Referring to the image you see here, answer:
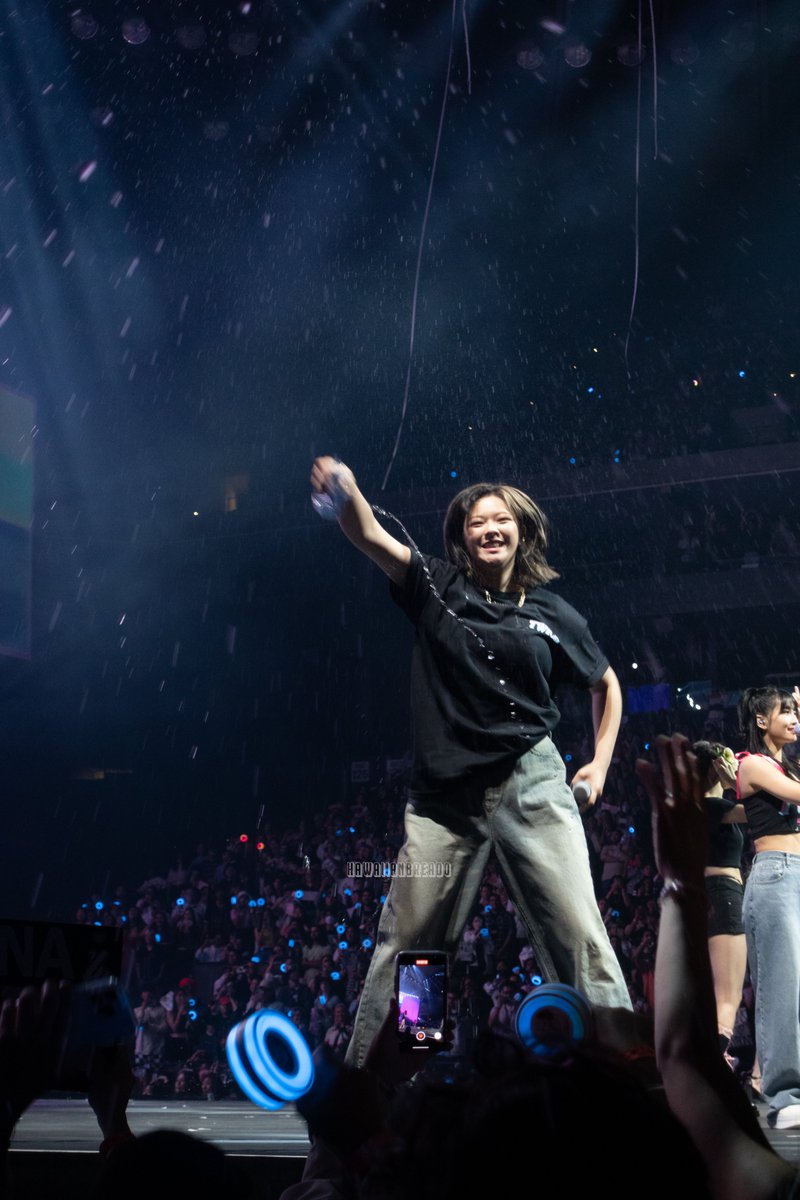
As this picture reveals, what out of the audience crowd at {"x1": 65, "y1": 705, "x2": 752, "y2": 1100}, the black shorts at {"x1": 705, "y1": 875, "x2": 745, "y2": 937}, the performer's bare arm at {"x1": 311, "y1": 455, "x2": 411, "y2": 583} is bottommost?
the audience crowd at {"x1": 65, "y1": 705, "x2": 752, "y2": 1100}

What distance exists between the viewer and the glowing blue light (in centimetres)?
170

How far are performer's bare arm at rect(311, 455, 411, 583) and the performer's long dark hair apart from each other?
173cm

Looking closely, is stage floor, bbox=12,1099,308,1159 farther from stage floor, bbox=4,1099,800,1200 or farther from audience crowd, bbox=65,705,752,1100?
audience crowd, bbox=65,705,752,1100

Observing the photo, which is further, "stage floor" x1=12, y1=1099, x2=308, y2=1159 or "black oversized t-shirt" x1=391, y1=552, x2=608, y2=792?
"black oversized t-shirt" x1=391, y1=552, x2=608, y2=792

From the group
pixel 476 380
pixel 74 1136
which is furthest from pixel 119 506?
pixel 74 1136

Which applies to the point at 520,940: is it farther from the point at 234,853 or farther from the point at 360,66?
the point at 360,66

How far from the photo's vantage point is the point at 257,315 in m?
10.3

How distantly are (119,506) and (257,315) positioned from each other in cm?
350

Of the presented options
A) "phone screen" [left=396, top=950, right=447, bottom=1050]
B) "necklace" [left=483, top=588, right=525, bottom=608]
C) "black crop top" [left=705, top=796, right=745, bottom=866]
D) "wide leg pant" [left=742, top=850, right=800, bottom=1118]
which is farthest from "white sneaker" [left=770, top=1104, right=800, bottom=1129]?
"necklace" [left=483, top=588, right=525, bottom=608]

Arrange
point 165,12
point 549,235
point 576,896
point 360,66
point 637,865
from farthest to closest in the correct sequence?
1. point 549,235
2. point 637,865
3. point 360,66
4. point 165,12
5. point 576,896

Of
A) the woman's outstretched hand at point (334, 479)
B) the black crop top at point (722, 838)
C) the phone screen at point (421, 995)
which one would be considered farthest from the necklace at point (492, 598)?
the black crop top at point (722, 838)

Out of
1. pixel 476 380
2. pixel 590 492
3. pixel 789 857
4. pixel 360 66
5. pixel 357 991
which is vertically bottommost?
pixel 357 991

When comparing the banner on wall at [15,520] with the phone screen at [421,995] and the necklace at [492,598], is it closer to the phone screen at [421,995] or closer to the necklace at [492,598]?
the necklace at [492,598]

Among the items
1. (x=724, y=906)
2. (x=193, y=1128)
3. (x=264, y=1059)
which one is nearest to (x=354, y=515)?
(x=264, y=1059)
